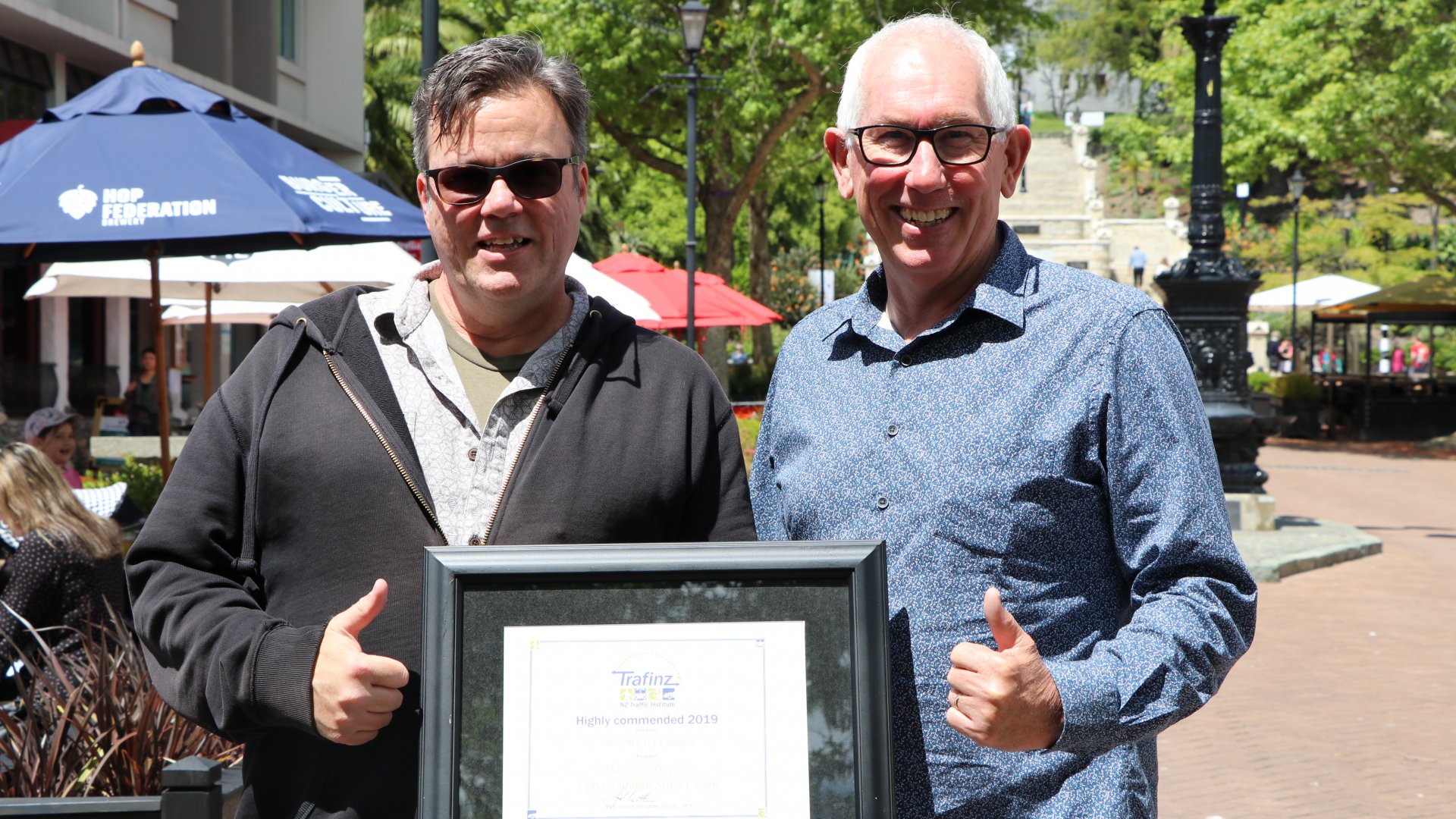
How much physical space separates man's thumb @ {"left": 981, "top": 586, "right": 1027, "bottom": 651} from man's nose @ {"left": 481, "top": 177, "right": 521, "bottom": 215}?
3.34ft

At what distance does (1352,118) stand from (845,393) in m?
27.0

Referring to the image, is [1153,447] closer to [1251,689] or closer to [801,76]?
[1251,689]

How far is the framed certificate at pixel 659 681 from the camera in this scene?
1.91 meters

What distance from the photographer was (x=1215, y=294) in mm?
14000

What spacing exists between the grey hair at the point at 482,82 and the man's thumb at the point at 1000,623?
1.09m

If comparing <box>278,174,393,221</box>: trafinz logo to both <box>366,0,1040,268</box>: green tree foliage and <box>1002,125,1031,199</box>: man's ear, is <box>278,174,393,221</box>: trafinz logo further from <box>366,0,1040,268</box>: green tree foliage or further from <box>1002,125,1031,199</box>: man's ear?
<box>366,0,1040,268</box>: green tree foliage

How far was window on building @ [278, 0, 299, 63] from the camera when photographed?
25.0m

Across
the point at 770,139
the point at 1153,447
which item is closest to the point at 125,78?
the point at 1153,447

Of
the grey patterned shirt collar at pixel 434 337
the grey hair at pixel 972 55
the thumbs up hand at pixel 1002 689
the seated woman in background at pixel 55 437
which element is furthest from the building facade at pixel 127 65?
the thumbs up hand at pixel 1002 689

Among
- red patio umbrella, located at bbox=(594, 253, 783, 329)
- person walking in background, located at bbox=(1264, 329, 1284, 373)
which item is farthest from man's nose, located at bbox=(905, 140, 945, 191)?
person walking in background, located at bbox=(1264, 329, 1284, 373)

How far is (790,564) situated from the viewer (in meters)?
1.95

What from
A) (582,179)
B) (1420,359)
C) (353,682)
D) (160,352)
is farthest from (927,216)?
(1420,359)

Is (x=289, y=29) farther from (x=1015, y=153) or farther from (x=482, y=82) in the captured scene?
A: (x=1015, y=153)

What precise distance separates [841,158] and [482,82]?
26.3 inches
